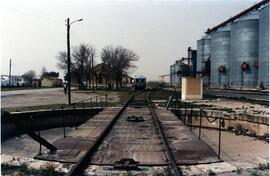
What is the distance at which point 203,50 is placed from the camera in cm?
10106

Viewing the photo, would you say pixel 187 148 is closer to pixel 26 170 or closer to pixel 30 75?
pixel 26 170

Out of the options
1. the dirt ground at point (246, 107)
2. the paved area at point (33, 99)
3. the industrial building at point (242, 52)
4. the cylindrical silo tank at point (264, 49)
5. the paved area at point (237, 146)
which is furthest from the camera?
the industrial building at point (242, 52)

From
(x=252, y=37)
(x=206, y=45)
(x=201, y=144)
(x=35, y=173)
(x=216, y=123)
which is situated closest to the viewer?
(x=35, y=173)

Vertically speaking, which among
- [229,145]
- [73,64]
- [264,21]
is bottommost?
[229,145]

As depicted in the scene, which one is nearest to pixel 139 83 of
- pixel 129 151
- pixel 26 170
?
pixel 129 151

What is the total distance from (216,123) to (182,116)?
2728 mm

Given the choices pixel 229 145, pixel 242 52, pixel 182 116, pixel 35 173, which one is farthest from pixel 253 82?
pixel 35 173

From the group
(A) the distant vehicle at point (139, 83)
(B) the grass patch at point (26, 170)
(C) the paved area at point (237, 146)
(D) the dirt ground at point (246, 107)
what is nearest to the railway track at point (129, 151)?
(B) the grass patch at point (26, 170)

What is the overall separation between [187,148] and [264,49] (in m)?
58.3

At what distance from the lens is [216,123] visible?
23.5m

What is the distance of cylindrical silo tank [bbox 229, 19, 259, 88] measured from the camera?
238 feet

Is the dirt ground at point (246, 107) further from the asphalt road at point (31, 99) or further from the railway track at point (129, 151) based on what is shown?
the asphalt road at point (31, 99)

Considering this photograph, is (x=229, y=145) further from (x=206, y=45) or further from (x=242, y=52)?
(x=206, y=45)

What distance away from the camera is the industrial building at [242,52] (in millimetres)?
66812
